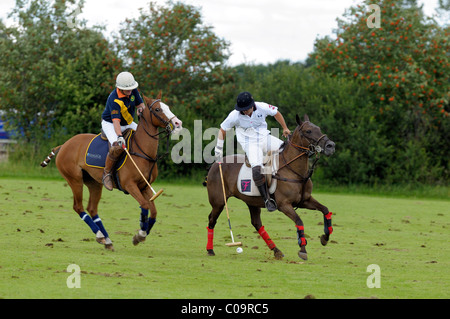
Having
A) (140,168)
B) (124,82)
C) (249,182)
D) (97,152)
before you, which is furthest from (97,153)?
(249,182)

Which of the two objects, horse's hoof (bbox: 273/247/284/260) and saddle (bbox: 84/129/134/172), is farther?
saddle (bbox: 84/129/134/172)

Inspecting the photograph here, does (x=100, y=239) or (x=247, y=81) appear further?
(x=247, y=81)

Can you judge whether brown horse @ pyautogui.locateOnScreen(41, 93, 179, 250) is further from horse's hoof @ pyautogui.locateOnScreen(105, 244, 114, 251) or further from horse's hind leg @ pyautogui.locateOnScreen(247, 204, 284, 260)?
horse's hind leg @ pyautogui.locateOnScreen(247, 204, 284, 260)

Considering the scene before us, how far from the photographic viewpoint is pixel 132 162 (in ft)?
35.0

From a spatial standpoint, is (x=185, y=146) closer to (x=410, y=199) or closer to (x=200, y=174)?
(x=200, y=174)

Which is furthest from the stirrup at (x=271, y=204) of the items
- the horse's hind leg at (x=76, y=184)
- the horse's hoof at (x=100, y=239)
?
the horse's hind leg at (x=76, y=184)

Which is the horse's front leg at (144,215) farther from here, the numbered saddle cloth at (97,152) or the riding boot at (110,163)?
the numbered saddle cloth at (97,152)

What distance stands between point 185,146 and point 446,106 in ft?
33.5

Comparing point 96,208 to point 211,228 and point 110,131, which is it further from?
point 211,228

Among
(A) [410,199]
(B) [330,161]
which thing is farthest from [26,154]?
(A) [410,199]

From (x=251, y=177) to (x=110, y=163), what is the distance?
2.18 meters

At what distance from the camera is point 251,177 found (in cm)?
1066

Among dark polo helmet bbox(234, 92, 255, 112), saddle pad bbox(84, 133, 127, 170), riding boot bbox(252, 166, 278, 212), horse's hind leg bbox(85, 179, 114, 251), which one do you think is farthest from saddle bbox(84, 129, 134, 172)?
riding boot bbox(252, 166, 278, 212)

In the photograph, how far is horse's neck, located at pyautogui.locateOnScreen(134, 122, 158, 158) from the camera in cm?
1077
